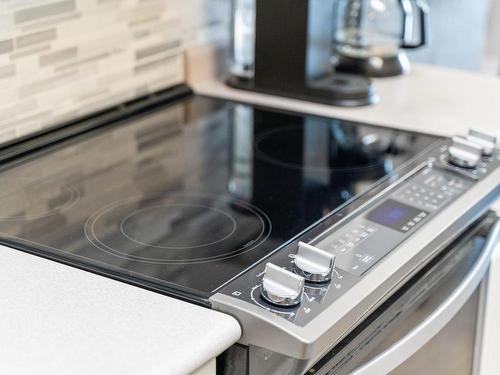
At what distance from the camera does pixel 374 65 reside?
1.87 meters

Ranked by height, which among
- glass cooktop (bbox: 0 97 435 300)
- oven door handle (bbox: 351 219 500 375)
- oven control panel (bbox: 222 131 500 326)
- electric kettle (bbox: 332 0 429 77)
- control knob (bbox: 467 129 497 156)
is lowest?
oven door handle (bbox: 351 219 500 375)

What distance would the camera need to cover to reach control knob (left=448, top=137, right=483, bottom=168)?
138 cm

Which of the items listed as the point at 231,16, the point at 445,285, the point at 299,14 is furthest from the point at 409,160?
the point at 231,16

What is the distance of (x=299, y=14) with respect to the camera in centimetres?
168

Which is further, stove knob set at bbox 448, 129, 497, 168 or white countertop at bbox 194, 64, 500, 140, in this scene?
white countertop at bbox 194, 64, 500, 140

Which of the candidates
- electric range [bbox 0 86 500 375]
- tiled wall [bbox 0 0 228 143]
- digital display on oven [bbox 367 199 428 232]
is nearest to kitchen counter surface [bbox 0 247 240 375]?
electric range [bbox 0 86 500 375]

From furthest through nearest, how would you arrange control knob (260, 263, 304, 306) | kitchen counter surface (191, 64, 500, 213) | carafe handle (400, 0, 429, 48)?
carafe handle (400, 0, 429, 48)
kitchen counter surface (191, 64, 500, 213)
control knob (260, 263, 304, 306)

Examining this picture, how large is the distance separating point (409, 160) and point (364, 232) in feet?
1.05

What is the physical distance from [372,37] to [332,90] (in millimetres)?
278

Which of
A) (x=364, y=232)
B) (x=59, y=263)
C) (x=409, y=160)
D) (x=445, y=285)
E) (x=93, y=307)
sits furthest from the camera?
(x=409, y=160)

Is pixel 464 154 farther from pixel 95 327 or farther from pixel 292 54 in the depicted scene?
pixel 95 327

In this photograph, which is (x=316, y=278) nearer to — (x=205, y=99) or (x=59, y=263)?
(x=59, y=263)

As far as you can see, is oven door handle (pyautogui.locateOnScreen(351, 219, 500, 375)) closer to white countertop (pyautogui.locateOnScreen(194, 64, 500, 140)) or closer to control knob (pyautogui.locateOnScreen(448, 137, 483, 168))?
control knob (pyautogui.locateOnScreen(448, 137, 483, 168))

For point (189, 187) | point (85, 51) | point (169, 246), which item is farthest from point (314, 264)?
point (85, 51)
